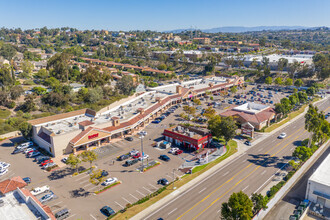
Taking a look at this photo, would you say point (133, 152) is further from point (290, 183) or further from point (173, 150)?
point (290, 183)

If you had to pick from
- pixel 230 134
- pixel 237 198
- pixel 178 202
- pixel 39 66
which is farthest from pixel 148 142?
pixel 39 66

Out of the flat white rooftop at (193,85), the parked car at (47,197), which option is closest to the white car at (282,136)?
the flat white rooftop at (193,85)

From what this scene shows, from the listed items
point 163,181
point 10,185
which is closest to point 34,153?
point 10,185

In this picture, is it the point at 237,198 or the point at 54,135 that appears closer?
the point at 237,198

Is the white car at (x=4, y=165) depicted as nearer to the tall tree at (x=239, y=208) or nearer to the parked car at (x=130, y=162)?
the parked car at (x=130, y=162)

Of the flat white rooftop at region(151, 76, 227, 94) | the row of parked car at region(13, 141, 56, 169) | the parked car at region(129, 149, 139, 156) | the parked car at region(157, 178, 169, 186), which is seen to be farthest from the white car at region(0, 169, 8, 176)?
the flat white rooftop at region(151, 76, 227, 94)

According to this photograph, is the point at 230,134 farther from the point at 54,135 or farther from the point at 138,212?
the point at 54,135
